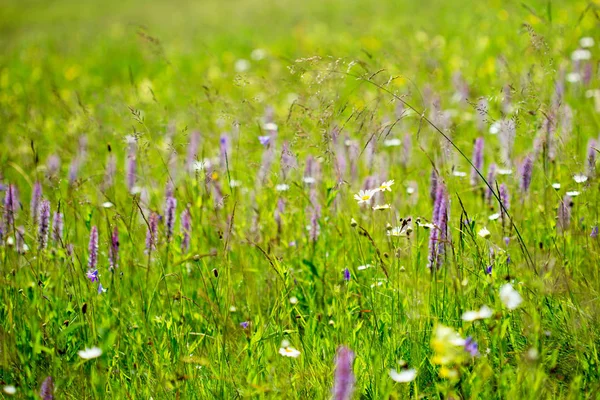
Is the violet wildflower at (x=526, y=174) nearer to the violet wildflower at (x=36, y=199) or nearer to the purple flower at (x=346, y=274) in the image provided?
the purple flower at (x=346, y=274)

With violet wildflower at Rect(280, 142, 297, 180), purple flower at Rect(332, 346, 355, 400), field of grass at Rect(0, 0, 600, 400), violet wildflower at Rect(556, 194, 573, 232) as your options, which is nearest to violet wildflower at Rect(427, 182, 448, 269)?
field of grass at Rect(0, 0, 600, 400)

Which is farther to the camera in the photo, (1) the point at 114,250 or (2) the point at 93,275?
(1) the point at 114,250

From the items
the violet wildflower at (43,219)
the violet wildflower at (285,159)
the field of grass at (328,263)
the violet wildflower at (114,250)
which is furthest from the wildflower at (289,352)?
the violet wildflower at (43,219)

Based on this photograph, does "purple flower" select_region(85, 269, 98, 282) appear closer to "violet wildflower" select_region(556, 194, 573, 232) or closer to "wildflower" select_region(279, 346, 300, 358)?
"wildflower" select_region(279, 346, 300, 358)

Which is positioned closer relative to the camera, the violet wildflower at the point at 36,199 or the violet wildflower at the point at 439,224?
the violet wildflower at the point at 439,224

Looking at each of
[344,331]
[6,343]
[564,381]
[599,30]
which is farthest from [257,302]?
[599,30]

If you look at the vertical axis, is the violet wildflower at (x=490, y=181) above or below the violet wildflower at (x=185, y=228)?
above

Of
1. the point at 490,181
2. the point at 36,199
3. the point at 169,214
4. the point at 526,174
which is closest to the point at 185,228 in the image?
the point at 169,214

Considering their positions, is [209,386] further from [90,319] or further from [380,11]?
[380,11]

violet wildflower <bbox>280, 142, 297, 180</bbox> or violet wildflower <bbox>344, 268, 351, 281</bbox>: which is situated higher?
violet wildflower <bbox>280, 142, 297, 180</bbox>

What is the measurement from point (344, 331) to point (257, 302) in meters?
0.52

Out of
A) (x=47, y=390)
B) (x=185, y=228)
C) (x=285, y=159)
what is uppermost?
(x=285, y=159)

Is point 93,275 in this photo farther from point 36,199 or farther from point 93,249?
point 36,199

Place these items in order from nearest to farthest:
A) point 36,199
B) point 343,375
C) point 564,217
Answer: point 343,375, point 564,217, point 36,199
